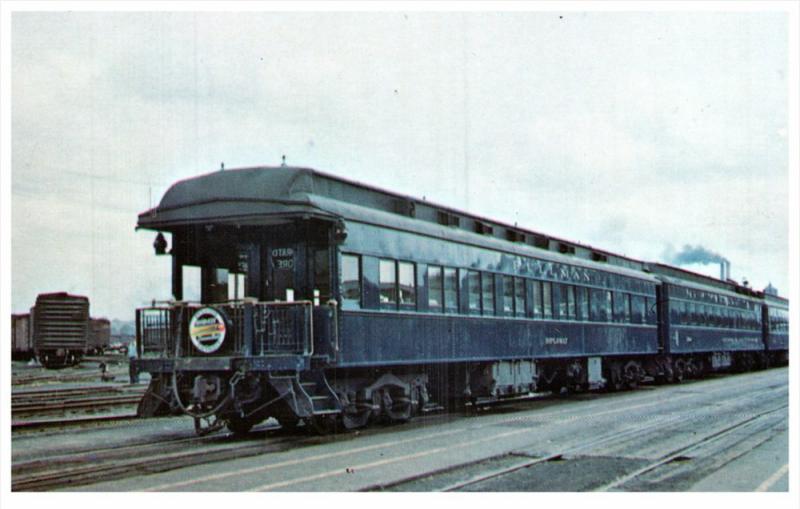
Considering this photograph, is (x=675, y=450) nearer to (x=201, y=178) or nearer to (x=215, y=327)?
(x=215, y=327)

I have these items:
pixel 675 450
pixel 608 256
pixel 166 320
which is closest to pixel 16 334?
pixel 608 256

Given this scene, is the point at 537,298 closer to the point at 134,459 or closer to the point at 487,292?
the point at 487,292

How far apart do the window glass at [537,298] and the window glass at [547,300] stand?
0.19 m

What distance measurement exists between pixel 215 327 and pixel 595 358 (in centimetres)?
1286

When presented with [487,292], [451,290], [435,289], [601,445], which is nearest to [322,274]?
[435,289]

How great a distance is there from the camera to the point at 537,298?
19594 millimetres

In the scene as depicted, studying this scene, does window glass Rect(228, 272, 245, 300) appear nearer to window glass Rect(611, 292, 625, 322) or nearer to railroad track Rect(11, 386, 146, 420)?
railroad track Rect(11, 386, 146, 420)

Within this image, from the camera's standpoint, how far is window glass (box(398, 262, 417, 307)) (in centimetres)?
1458

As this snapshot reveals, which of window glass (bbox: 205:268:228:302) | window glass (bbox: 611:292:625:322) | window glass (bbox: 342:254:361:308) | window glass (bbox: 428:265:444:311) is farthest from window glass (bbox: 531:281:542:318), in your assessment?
window glass (bbox: 205:268:228:302)

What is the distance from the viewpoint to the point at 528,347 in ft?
62.2

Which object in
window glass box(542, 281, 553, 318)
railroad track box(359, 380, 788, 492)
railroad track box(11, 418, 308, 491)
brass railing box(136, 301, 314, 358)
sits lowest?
railroad track box(359, 380, 788, 492)

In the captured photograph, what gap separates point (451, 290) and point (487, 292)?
5.13ft

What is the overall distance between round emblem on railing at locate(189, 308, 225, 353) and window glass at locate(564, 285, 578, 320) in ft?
35.1

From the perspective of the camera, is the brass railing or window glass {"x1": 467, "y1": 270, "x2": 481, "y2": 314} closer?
the brass railing
